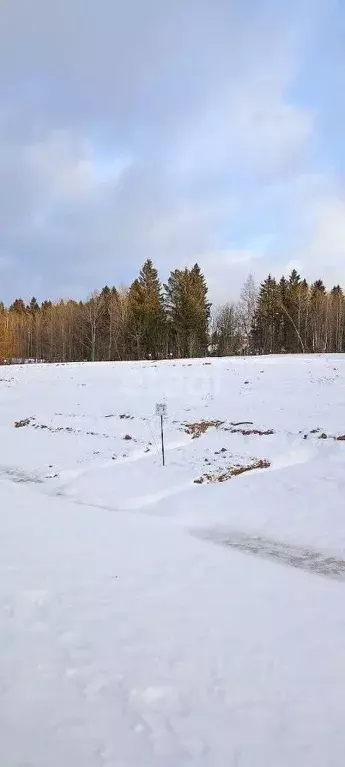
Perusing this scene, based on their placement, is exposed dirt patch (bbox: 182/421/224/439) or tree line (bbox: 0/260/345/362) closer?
exposed dirt patch (bbox: 182/421/224/439)

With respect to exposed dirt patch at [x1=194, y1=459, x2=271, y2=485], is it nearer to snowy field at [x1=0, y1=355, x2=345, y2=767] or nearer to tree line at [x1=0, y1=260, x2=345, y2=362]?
snowy field at [x1=0, y1=355, x2=345, y2=767]

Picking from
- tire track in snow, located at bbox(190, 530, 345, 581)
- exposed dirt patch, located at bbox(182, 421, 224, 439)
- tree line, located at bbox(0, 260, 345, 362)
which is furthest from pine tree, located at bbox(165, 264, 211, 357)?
tire track in snow, located at bbox(190, 530, 345, 581)

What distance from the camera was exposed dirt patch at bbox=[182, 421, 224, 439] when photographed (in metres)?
17.0

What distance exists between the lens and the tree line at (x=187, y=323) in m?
53.5

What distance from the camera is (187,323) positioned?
52875mm

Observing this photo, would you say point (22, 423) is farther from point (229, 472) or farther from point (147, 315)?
point (147, 315)

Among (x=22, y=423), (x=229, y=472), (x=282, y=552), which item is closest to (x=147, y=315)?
(x=22, y=423)

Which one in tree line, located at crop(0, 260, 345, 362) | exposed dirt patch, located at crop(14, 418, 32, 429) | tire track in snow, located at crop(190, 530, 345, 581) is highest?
tree line, located at crop(0, 260, 345, 362)

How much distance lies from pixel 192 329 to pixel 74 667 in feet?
162

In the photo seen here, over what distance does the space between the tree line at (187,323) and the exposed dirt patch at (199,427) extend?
33088 mm

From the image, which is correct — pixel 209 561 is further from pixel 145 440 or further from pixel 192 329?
pixel 192 329

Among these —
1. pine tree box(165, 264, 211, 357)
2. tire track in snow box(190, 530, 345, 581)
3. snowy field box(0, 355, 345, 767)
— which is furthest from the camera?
pine tree box(165, 264, 211, 357)

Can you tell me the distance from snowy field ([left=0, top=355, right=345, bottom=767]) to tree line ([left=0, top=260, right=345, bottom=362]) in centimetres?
3716

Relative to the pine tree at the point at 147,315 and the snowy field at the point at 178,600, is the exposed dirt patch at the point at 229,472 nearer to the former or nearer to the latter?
the snowy field at the point at 178,600
